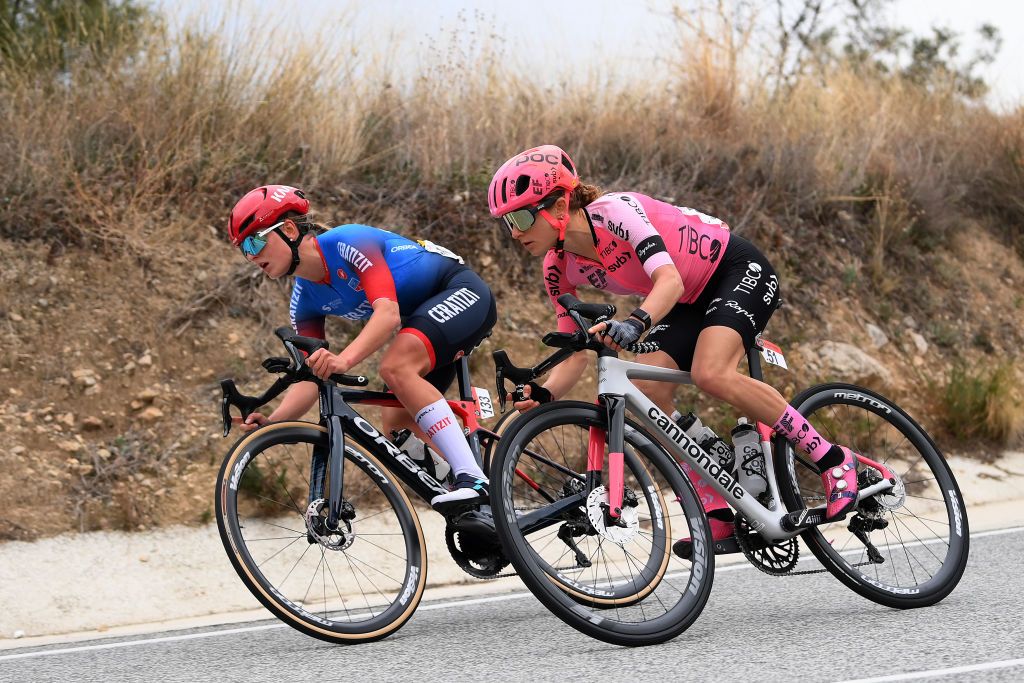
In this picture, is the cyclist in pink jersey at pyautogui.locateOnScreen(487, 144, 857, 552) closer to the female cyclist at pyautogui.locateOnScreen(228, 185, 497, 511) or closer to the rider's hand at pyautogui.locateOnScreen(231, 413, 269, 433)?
the female cyclist at pyautogui.locateOnScreen(228, 185, 497, 511)

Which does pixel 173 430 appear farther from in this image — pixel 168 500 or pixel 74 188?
pixel 74 188

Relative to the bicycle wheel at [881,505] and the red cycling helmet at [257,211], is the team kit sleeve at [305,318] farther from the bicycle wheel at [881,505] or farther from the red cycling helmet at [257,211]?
the bicycle wheel at [881,505]

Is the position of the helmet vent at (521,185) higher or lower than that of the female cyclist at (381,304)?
higher

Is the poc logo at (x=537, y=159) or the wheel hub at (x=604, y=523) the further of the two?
the poc logo at (x=537, y=159)

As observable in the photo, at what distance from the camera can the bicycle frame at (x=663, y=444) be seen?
5.00 metres

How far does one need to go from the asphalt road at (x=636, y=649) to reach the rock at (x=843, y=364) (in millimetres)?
4833

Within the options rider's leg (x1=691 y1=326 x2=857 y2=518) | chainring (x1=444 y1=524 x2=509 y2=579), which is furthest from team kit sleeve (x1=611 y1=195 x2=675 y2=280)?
chainring (x1=444 y1=524 x2=509 y2=579)

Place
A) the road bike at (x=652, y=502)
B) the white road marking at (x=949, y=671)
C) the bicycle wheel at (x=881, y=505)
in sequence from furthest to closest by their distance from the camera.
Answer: the bicycle wheel at (x=881, y=505) < the road bike at (x=652, y=502) < the white road marking at (x=949, y=671)

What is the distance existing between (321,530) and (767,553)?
2011 millimetres

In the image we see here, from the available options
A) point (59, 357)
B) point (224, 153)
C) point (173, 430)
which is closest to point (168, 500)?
point (173, 430)

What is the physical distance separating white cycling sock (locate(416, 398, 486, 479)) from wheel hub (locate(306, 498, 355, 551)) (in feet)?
1.97

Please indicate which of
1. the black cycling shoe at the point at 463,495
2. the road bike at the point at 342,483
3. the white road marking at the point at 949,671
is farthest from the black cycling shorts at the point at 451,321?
the white road marking at the point at 949,671

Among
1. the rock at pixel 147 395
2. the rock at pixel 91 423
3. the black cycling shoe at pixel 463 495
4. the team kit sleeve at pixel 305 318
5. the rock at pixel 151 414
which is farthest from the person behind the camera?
the rock at pixel 147 395

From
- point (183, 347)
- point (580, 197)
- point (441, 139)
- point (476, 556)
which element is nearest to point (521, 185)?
point (580, 197)
